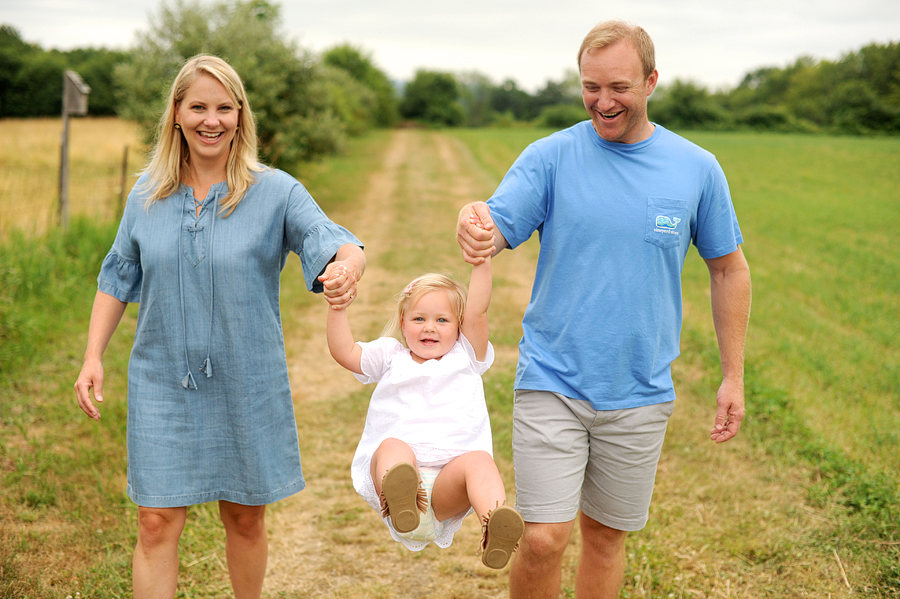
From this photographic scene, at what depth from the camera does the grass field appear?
3.63 meters

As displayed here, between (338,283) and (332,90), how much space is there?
2614 centimetres

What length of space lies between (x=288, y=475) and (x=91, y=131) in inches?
1131

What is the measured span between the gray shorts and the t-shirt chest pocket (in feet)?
2.10

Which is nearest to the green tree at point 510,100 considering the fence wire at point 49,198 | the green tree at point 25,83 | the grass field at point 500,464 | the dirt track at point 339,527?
the green tree at point 25,83

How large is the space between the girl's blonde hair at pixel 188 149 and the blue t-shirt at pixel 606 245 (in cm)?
97

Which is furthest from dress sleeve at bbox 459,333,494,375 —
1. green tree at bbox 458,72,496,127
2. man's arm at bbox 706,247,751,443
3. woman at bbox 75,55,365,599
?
green tree at bbox 458,72,496,127

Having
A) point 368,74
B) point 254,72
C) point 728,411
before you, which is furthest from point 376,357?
point 368,74

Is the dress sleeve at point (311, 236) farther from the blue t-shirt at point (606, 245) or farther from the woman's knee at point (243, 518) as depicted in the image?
the woman's knee at point (243, 518)

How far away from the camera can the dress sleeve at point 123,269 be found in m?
2.75

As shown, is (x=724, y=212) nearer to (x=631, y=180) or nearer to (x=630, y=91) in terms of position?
(x=631, y=180)

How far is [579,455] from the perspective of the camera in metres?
2.76

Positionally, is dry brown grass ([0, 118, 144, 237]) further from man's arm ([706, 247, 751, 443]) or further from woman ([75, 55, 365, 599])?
man's arm ([706, 247, 751, 443])

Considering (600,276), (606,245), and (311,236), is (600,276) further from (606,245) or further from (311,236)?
(311,236)

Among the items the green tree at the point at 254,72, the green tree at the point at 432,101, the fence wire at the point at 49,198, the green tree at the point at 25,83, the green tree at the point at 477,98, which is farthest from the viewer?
the green tree at the point at 477,98
